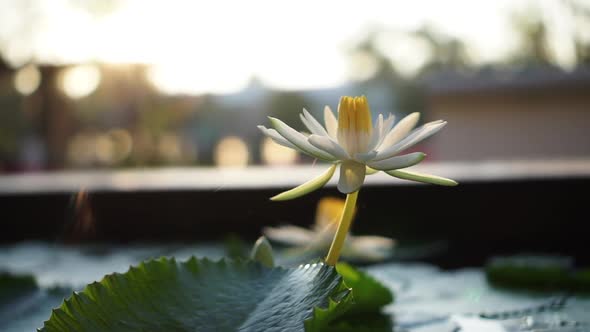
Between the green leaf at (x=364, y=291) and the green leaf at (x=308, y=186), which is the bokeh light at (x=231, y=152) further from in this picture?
the green leaf at (x=308, y=186)

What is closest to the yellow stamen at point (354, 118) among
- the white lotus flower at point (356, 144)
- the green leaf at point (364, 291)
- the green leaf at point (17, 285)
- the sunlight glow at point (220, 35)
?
the white lotus flower at point (356, 144)

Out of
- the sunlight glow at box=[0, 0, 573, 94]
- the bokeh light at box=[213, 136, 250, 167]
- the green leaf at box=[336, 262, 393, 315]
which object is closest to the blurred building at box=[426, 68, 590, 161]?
the sunlight glow at box=[0, 0, 573, 94]

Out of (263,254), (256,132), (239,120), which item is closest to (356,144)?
(263,254)

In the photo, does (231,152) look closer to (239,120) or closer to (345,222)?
(239,120)

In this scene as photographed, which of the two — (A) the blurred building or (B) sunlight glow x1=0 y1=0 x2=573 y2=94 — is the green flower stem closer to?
(B) sunlight glow x1=0 y1=0 x2=573 y2=94

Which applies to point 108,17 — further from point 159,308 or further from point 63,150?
point 159,308

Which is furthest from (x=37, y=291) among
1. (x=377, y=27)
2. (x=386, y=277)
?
(x=377, y=27)
